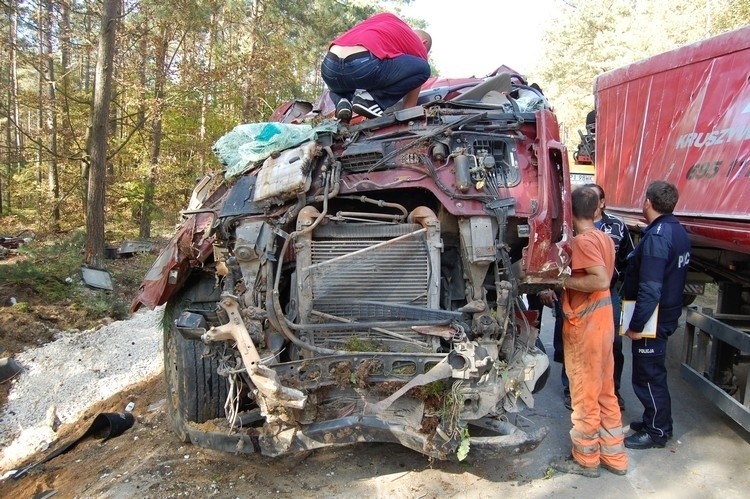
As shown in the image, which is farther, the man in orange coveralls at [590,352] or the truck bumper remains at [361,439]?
the man in orange coveralls at [590,352]

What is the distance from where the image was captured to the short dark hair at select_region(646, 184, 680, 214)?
352 centimetres

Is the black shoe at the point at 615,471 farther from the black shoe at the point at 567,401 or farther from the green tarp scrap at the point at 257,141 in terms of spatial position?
the green tarp scrap at the point at 257,141

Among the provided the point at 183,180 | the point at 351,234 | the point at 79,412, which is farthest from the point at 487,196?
the point at 183,180

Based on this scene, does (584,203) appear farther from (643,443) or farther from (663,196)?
(643,443)

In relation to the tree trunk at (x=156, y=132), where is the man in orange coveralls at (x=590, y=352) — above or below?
below

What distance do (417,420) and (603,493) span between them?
121 centimetres

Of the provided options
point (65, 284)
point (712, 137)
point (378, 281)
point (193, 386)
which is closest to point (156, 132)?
point (65, 284)

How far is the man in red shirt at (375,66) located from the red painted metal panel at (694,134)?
2.14 metres

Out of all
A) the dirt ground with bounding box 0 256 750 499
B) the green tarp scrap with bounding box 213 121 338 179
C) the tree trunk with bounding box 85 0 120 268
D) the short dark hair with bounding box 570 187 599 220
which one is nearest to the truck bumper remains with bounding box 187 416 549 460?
the dirt ground with bounding box 0 256 750 499

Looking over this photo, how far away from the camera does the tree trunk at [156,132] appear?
12688 millimetres

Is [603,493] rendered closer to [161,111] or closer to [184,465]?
[184,465]

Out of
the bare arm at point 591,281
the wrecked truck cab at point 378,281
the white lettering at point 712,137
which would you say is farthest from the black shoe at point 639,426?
the white lettering at point 712,137

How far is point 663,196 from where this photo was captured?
11.6 feet

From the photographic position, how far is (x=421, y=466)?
3307 mm
